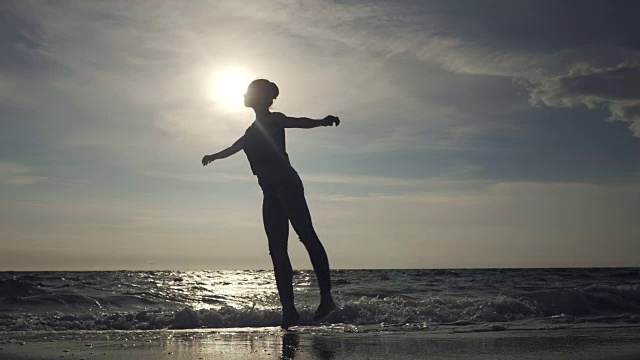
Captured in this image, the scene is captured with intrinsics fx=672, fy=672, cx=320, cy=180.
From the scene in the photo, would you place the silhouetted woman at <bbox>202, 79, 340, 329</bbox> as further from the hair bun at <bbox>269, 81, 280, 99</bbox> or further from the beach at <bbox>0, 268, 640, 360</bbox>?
the beach at <bbox>0, 268, 640, 360</bbox>

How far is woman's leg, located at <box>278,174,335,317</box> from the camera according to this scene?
729cm

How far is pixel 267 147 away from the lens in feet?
24.2

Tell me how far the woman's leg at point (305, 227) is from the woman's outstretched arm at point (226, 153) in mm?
714

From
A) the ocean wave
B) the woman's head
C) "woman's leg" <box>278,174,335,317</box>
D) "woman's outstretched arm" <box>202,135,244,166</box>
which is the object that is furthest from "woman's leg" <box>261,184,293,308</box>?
the ocean wave

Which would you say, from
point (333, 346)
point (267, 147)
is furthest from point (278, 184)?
point (333, 346)

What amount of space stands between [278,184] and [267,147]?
433 millimetres

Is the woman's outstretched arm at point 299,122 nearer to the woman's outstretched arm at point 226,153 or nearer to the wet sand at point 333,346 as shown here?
the woman's outstretched arm at point 226,153

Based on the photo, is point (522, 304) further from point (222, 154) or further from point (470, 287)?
point (470, 287)

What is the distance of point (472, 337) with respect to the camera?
308 inches

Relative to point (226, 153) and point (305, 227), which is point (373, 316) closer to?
point (305, 227)

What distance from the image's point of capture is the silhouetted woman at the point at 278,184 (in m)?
7.30

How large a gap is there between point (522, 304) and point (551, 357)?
8887 mm

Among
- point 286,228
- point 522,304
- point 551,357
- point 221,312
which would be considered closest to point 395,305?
point 522,304

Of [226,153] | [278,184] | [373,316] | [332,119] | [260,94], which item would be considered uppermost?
[260,94]
